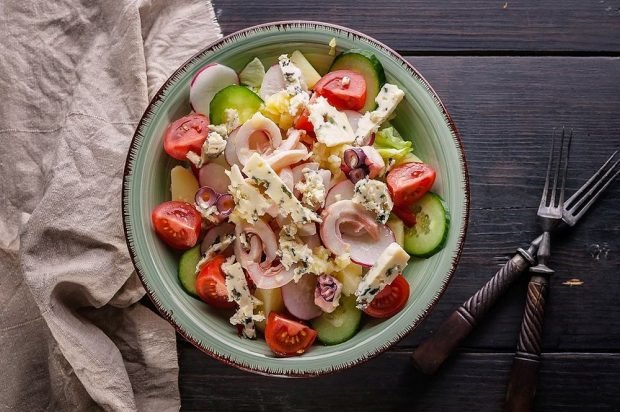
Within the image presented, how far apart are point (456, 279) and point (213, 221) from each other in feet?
2.79

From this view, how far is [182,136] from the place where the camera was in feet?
6.30

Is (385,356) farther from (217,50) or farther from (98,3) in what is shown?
(98,3)

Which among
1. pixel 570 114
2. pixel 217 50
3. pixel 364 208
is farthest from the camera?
pixel 570 114

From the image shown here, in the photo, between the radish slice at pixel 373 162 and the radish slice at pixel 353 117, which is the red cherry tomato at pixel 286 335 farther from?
the radish slice at pixel 353 117

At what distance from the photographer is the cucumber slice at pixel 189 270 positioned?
77.0 inches

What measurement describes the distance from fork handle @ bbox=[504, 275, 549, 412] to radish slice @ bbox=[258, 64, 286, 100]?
100cm

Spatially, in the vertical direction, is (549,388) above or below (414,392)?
above

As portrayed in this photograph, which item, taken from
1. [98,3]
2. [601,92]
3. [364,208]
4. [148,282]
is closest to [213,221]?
[148,282]

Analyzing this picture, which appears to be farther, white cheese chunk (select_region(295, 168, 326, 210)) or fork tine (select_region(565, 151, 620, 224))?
fork tine (select_region(565, 151, 620, 224))

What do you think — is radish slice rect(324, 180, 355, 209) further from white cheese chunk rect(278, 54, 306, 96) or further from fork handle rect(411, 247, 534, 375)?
fork handle rect(411, 247, 534, 375)

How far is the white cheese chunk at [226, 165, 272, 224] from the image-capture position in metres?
1.78

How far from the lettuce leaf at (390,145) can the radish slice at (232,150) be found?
0.38 metres

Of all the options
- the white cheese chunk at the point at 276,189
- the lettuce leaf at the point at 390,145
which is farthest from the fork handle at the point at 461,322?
the white cheese chunk at the point at 276,189

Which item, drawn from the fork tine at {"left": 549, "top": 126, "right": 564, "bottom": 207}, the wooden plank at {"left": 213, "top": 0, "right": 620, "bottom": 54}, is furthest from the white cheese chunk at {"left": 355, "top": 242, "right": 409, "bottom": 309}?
the wooden plank at {"left": 213, "top": 0, "right": 620, "bottom": 54}
